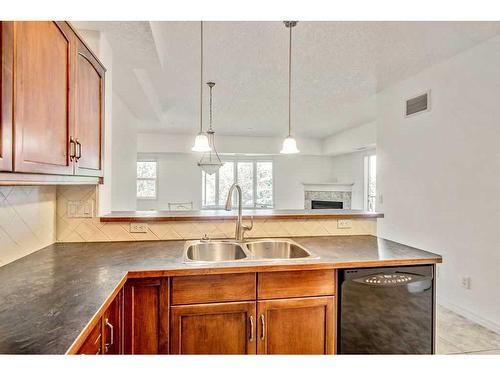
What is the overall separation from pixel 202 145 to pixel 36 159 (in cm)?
153

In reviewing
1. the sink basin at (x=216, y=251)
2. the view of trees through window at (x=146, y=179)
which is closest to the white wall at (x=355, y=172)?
the view of trees through window at (x=146, y=179)

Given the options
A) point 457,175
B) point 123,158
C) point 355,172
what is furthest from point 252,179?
point 457,175

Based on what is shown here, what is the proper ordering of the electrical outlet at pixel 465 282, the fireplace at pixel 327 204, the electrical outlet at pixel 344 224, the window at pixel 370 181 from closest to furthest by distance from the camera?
the electrical outlet at pixel 344 224 → the electrical outlet at pixel 465 282 → the window at pixel 370 181 → the fireplace at pixel 327 204

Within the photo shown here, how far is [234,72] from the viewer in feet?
10.1

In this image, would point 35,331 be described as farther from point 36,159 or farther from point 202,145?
point 202,145

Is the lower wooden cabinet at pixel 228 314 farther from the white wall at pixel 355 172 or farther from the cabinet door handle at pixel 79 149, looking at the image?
the white wall at pixel 355 172

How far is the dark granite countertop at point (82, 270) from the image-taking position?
77 centimetres

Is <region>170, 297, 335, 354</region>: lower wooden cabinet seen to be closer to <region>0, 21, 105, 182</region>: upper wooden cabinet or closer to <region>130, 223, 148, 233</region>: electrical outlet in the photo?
<region>130, 223, 148, 233</region>: electrical outlet

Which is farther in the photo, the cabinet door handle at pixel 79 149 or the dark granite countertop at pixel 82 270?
the cabinet door handle at pixel 79 149

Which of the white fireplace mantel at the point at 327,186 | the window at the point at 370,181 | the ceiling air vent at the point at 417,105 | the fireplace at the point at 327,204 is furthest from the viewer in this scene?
the fireplace at the point at 327,204

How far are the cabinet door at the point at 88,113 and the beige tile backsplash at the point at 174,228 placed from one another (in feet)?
1.21

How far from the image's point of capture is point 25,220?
152 cm

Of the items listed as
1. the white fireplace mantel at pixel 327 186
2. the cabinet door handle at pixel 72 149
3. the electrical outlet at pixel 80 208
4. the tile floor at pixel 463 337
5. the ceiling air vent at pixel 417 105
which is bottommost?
the tile floor at pixel 463 337

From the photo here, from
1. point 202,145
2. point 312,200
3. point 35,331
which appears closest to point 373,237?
point 202,145
